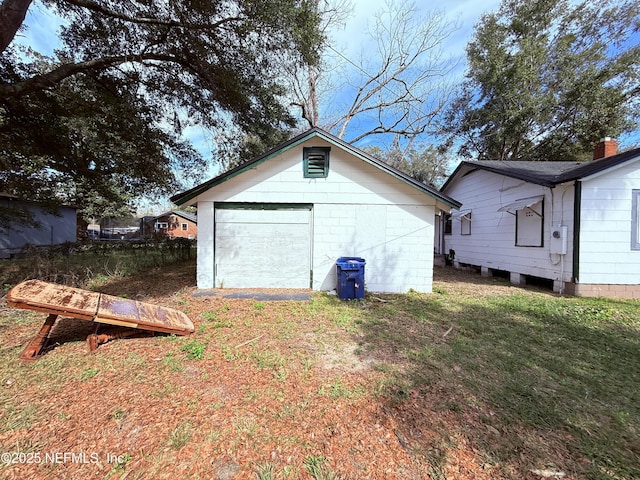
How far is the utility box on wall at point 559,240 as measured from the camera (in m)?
7.02

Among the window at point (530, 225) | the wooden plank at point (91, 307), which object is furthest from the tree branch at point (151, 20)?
the window at point (530, 225)

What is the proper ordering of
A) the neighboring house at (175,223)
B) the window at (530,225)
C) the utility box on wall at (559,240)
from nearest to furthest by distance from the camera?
the utility box on wall at (559,240) → the window at (530,225) → the neighboring house at (175,223)

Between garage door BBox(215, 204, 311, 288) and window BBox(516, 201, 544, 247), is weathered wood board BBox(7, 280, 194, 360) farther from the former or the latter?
window BBox(516, 201, 544, 247)

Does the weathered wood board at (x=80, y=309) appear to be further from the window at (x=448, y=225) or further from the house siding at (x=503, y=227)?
the window at (x=448, y=225)

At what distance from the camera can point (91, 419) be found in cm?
239

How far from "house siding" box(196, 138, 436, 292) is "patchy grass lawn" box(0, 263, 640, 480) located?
2411mm

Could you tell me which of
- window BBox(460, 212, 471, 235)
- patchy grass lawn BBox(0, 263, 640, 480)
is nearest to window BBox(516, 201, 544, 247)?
window BBox(460, 212, 471, 235)

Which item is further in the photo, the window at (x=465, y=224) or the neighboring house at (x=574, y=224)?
the window at (x=465, y=224)

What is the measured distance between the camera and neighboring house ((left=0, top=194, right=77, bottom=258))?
1317 cm

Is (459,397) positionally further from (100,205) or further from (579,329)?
(100,205)

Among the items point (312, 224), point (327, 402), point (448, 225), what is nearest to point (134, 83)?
point (312, 224)

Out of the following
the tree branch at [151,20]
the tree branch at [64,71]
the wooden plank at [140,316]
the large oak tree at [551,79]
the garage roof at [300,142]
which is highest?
the large oak tree at [551,79]

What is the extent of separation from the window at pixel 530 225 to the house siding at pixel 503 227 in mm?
133

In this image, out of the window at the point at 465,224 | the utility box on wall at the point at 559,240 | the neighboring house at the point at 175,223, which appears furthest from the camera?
the neighboring house at the point at 175,223
